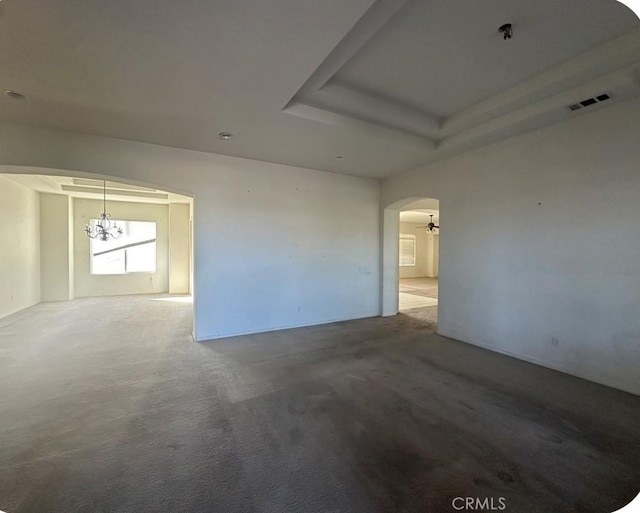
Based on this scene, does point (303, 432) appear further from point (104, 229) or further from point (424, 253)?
point (424, 253)

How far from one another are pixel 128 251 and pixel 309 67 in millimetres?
9744

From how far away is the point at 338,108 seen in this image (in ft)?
11.1

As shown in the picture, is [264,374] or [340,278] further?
[340,278]

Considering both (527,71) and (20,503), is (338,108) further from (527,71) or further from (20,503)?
(20,503)

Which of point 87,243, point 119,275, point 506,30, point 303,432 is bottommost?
point 303,432

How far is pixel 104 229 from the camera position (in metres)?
7.90

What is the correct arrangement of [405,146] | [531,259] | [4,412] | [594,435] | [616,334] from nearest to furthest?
[594,435], [4,412], [616,334], [531,259], [405,146]

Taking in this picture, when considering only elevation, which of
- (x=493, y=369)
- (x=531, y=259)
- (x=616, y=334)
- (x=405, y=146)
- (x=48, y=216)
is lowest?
(x=493, y=369)

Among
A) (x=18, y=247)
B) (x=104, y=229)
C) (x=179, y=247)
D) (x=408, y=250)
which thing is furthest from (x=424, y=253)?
(x=18, y=247)

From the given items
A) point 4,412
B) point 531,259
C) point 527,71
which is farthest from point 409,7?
point 4,412

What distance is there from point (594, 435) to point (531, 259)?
217 cm

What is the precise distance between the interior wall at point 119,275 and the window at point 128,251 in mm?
179

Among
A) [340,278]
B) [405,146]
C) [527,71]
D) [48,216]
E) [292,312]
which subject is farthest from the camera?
[48,216]
